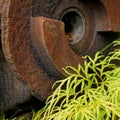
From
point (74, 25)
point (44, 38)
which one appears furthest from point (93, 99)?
point (74, 25)

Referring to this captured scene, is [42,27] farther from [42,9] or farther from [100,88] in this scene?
[100,88]

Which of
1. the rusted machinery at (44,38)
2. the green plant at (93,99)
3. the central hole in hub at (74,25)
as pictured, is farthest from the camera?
the central hole in hub at (74,25)

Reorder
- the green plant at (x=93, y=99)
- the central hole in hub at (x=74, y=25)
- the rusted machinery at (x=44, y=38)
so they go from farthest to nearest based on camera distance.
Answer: the central hole in hub at (x=74, y=25), the rusted machinery at (x=44, y=38), the green plant at (x=93, y=99)

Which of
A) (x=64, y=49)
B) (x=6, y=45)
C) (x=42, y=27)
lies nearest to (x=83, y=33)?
(x=64, y=49)

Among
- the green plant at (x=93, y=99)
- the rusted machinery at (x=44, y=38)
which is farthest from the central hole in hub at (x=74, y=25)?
the green plant at (x=93, y=99)

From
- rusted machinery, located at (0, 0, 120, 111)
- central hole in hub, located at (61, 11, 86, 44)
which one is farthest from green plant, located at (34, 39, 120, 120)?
central hole in hub, located at (61, 11, 86, 44)

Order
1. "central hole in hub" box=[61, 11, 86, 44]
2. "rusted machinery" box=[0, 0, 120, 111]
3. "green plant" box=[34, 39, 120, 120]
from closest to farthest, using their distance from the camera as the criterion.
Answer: "green plant" box=[34, 39, 120, 120] → "rusted machinery" box=[0, 0, 120, 111] → "central hole in hub" box=[61, 11, 86, 44]

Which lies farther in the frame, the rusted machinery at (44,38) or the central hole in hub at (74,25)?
the central hole in hub at (74,25)

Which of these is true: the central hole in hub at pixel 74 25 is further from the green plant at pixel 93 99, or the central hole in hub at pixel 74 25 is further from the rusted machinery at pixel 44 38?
the green plant at pixel 93 99

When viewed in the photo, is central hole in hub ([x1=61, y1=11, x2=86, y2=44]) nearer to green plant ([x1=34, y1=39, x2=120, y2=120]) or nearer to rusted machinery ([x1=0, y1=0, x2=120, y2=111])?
rusted machinery ([x1=0, y1=0, x2=120, y2=111])
